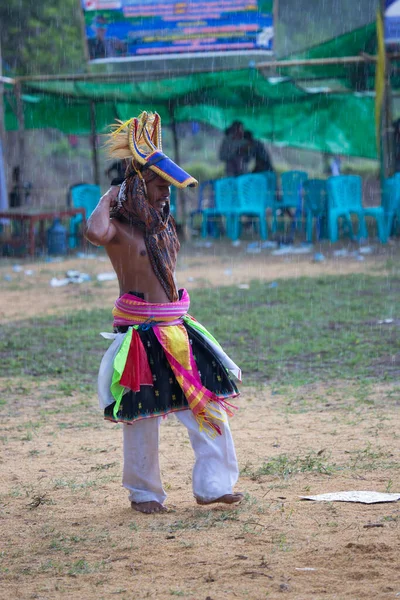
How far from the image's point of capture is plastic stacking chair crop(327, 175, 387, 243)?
565 inches

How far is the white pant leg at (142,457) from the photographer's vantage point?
4.02 meters

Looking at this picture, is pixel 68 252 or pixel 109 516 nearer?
pixel 109 516

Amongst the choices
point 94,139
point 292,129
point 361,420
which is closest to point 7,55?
point 94,139

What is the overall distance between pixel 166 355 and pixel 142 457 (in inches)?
19.5

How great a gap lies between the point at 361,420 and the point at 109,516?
2083 millimetres

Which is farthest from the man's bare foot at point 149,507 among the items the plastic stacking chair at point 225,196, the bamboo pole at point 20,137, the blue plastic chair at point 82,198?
the bamboo pole at point 20,137

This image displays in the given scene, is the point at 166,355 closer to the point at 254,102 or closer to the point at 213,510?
the point at 213,510

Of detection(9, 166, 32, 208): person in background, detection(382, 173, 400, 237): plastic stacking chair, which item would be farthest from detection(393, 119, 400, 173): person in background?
detection(9, 166, 32, 208): person in background

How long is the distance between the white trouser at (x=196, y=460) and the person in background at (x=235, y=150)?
13.2m

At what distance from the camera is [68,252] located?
15094 millimetres

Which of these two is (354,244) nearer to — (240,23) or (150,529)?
(240,23)

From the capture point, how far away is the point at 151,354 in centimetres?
401

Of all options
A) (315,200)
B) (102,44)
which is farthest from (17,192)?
(315,200)

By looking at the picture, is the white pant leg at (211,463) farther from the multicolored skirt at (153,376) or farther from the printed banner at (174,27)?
the printed banner at (174,27)
